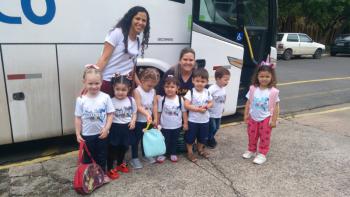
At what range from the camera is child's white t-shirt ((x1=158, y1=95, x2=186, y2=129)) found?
411 cm

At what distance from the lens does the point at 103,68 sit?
3.72 m

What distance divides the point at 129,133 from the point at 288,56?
17403mm

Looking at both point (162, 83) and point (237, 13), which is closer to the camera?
point (162, 83)

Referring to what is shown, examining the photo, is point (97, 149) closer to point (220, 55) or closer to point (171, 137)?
point (171, 137)

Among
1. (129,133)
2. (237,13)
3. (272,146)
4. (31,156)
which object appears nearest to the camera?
(129,133)

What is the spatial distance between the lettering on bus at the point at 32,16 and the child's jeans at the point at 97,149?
144 cm

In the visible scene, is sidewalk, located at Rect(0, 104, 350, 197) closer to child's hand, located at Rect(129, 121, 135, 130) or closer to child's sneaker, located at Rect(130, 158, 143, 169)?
child's sneaker, located at Rect(130, 158, 143, 169)

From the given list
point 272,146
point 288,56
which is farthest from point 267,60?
point 288,56

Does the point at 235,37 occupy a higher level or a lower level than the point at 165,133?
higher

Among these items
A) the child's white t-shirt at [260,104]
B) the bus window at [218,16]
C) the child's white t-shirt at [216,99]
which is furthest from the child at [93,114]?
the bus window at [218,16]

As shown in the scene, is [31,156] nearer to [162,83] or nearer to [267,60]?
[162,83]

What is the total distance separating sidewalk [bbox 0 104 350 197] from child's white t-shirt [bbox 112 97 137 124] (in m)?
0.67

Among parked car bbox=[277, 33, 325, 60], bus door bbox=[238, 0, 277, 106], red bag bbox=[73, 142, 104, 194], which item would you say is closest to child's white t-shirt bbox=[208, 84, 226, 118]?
bus door bbox=[238, 0, 277, 106]

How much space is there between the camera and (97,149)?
144 inches
